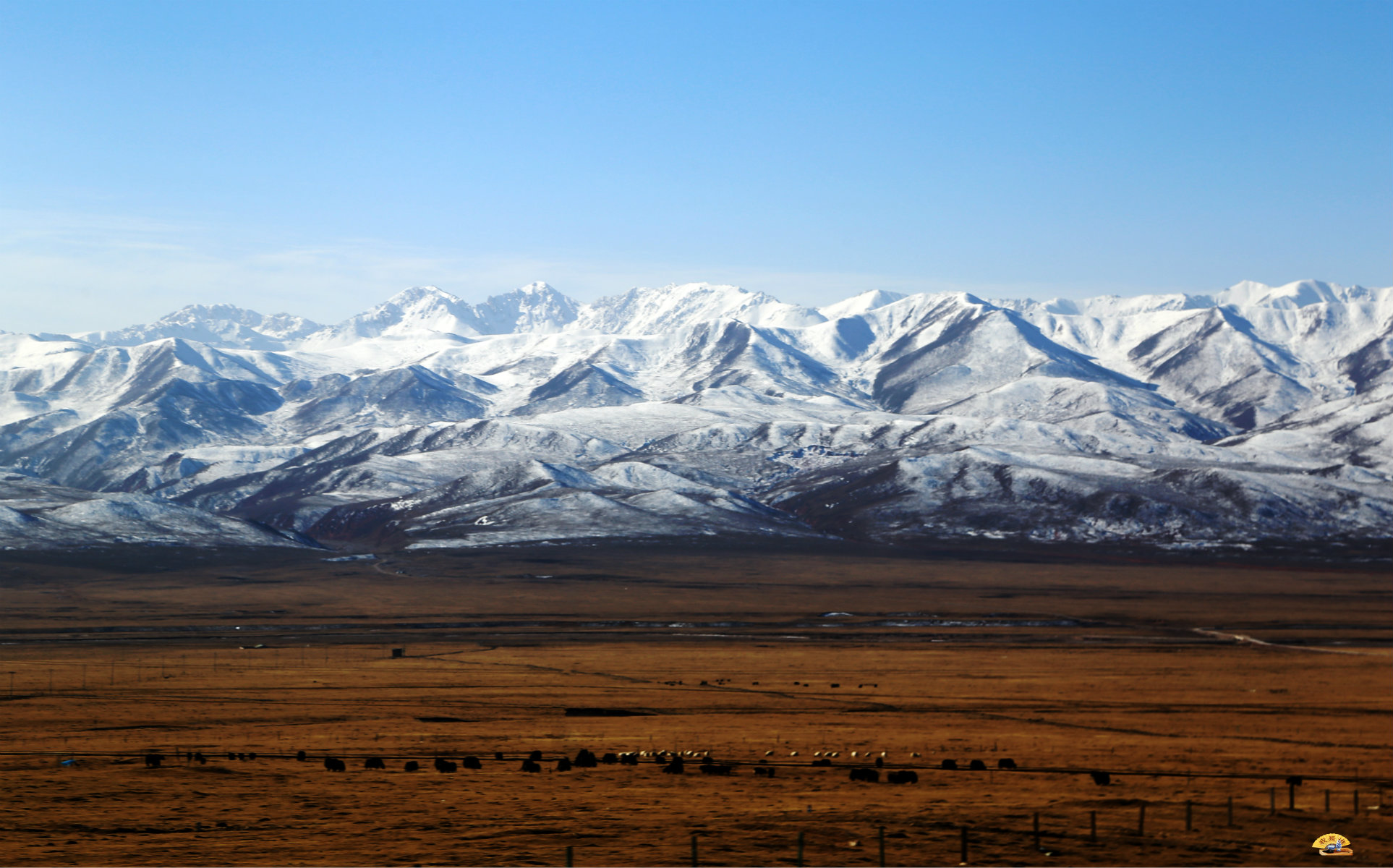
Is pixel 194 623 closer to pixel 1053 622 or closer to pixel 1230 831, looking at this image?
pixel 1053 622

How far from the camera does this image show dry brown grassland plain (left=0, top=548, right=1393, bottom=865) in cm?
3894

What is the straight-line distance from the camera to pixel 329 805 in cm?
4478

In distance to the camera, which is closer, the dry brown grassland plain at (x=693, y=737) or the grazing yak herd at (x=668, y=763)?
the dry brown grassland plain at (x=693, y=737)

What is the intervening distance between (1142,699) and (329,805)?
56417 mm

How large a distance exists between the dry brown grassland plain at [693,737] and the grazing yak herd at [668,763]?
56 centimetres

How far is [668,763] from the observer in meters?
54.2

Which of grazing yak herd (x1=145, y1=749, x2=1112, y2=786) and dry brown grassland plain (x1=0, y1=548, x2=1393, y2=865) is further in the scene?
grazing yak herd (x1=145, y1=749, x2=1112, y2=786)

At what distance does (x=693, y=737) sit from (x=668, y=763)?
964cm

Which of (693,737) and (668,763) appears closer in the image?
(668,763)

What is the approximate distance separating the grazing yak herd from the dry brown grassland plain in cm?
56

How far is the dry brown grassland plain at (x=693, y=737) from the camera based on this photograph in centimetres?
3894

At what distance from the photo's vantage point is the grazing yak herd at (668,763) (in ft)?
166

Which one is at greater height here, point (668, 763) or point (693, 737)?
point (668, 763)

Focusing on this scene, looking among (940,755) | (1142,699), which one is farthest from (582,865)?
(1142,699)
